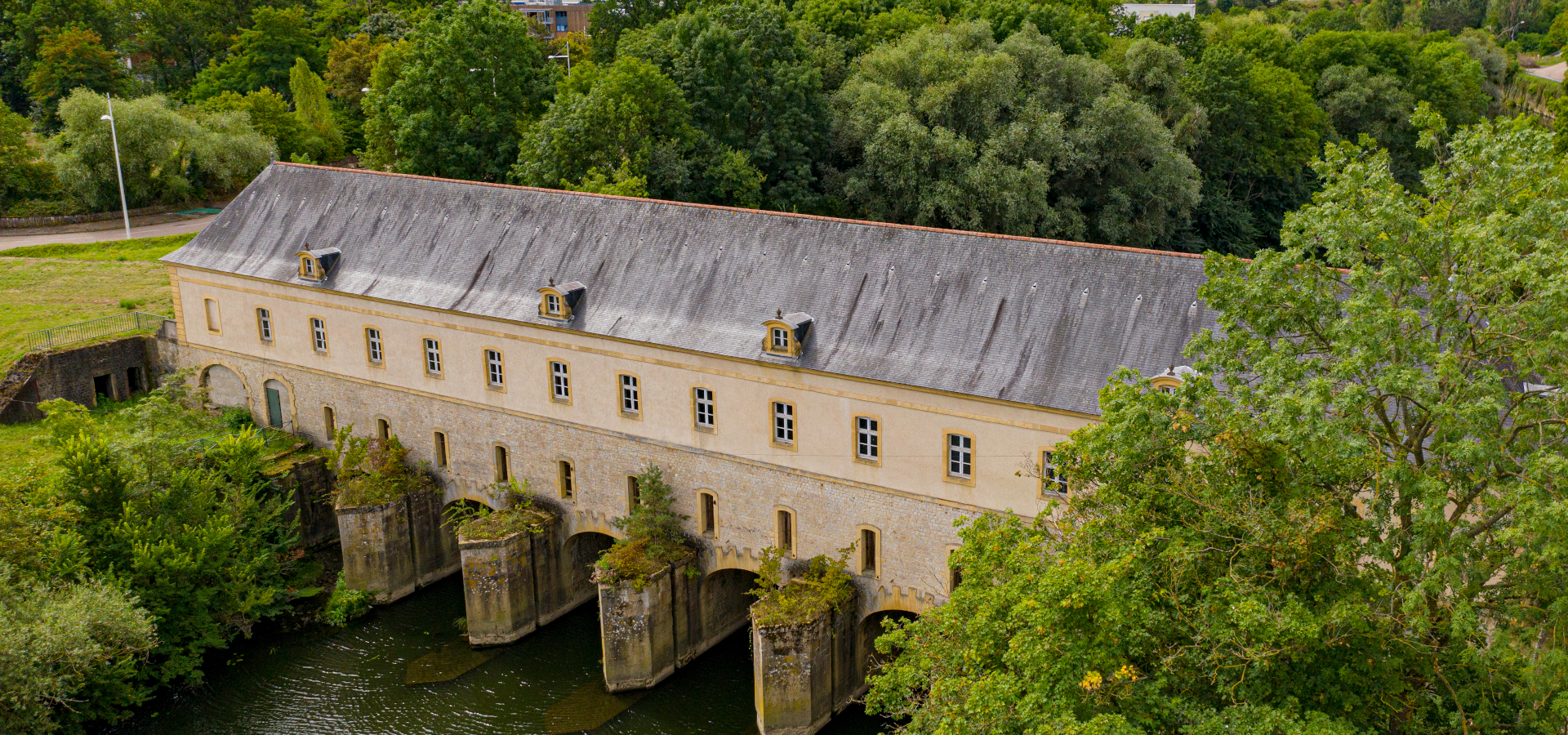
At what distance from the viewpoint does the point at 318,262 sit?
44969 millimetres

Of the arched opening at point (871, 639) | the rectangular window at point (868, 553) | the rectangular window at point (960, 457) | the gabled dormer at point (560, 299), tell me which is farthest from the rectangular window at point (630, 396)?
Answer: the rectangular window at point (960, 457)

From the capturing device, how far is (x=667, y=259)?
3934cm

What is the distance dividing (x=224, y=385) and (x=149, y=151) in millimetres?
29666

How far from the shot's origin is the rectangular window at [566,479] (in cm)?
4162

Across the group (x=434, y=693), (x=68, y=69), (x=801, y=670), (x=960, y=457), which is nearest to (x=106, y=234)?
(x=68, y=69)

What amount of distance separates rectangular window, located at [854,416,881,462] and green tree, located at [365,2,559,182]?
33403mm

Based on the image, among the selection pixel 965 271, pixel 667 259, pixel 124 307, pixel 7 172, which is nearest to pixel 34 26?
pixel 7 172

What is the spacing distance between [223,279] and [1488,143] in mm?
43613

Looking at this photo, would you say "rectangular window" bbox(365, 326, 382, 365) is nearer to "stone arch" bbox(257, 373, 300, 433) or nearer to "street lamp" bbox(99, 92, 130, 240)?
"stone arch" bbox(257, 373, 300, 433)

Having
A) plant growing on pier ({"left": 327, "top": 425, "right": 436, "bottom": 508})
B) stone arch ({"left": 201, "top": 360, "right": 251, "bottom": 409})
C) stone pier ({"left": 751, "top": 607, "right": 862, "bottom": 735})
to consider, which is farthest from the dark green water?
stone arch ({"left": 201, "top": 360, "right": 251, "bottom": 409})

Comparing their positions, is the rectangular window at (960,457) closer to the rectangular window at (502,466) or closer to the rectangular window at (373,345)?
the rectangular window at (502,466)

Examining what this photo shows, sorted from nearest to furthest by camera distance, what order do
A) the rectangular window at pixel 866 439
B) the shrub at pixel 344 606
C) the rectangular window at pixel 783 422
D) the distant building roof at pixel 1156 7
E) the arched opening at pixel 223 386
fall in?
the rectangular window at pixel 866 439 → the rectangular window at pixel 783 422 → the shrub at pixel 344 606 → the arched opening at pixel 223 386 → the distant building roof at pixel 1156 7

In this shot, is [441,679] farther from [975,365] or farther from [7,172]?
[7,172]

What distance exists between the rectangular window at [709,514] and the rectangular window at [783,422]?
3.38m
